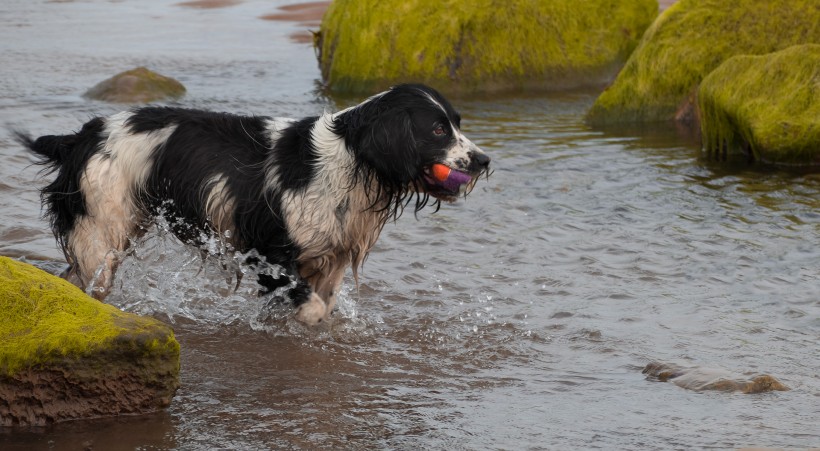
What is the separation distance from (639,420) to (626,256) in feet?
9.04

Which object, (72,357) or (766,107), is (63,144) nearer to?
(72,357)

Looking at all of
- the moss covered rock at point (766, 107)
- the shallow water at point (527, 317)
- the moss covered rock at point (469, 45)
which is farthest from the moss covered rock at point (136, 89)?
the moss covered rock at point (766, 107)

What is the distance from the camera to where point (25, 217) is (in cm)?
797

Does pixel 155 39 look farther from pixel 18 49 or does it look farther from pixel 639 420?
pixel 639 420

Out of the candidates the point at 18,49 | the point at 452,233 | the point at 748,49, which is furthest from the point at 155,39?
the point at 452,233

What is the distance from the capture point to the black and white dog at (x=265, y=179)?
5488mm

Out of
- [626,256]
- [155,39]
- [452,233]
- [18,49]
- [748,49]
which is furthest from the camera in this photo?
[155,39]

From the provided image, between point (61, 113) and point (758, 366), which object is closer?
point (758, 366)

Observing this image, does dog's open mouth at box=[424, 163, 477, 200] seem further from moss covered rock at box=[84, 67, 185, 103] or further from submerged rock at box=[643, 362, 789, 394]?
moss covered rock at box=[84, 67, 185, 103]

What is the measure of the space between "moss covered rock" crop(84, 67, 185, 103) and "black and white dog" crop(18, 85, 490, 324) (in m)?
6.60

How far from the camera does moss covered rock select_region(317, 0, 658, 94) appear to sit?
13.3 m

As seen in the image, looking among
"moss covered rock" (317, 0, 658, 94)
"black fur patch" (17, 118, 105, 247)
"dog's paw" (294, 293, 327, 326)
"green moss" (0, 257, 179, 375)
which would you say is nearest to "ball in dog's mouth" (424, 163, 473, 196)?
"dog's paw" (294, 293, 327, 326)

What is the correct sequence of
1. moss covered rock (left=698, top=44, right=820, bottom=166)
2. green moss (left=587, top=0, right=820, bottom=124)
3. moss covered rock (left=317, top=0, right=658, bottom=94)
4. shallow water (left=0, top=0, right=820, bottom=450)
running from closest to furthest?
shallow water (left=0, top=0, right=820, bottom=450) < moss covered rock (left=698, top=44, right=820, bottom=166) < green moss (left=587, top=0, right=820, bottom=124) < moss covered rock (left=317, top=0, right=658, bottom=94)

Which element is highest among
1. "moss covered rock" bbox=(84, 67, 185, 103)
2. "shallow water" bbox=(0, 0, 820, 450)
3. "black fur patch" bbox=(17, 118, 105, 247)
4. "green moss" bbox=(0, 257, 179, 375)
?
"black fur patch" bbox=(17, 118, 105, 247)
